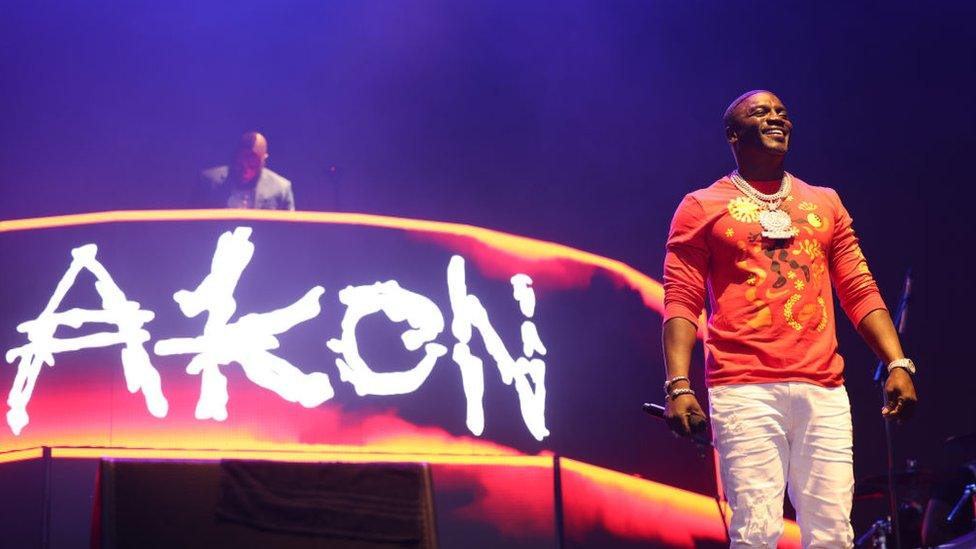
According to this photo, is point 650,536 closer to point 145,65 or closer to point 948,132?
point 948,132

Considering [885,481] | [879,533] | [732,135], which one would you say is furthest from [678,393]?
[879,533]

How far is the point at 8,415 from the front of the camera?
4977 mm

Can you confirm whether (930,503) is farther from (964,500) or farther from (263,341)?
(263,341)

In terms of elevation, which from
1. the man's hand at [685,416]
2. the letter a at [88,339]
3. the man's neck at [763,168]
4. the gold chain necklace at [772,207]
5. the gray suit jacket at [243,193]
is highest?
the gray suit jacket at [243,193]

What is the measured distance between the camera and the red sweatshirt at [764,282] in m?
2.78

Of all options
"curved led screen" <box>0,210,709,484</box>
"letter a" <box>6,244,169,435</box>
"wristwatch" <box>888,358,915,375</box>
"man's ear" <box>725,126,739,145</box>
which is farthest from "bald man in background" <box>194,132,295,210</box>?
"wristwatch" <box>888,358,915,375</box>

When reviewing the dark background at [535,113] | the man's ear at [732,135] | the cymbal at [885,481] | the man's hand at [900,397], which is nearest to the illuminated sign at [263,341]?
the dark background at [535,113]

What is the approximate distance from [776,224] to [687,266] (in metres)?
0.26

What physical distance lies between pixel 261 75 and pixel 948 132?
→ 11.8 ft

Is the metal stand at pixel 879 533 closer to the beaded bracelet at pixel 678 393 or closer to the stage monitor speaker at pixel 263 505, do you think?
the beaded bracelet at pixel 678 393

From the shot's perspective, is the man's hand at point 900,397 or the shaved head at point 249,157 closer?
the man's hand at point 900,397

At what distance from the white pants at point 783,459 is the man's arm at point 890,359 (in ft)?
0.40

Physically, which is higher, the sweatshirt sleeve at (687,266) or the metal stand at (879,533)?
the sweatshirt sleeve at (687,266)

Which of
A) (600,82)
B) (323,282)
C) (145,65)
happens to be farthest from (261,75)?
(600,82)
